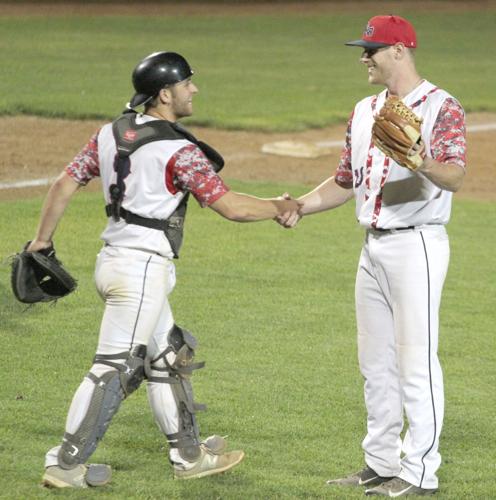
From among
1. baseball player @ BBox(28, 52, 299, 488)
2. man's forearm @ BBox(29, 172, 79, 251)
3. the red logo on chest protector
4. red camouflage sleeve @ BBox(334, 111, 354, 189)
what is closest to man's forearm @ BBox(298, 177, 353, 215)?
red camouflage sleeve @ BBox(334, 111, 354, 189)

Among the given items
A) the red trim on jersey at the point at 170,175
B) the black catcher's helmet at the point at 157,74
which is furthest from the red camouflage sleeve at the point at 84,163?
the red trim on jersey at the point at 170,175

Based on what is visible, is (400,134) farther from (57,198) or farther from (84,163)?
(57,198)

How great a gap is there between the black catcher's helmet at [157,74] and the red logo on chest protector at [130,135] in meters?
0.15

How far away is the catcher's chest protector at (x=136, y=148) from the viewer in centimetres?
545

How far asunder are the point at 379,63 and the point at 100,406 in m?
1.91

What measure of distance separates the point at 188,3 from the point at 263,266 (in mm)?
26864

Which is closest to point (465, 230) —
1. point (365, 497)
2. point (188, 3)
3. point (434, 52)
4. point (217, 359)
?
point (217, 359)

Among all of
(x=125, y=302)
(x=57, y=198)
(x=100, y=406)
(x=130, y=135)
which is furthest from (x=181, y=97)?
(x=100, y=406)

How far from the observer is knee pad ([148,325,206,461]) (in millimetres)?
5758

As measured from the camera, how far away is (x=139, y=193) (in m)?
5.47

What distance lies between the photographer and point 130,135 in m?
5.46

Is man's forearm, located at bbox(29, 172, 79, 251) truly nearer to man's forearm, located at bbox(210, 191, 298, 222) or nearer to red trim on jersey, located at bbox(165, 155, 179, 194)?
red trim on jersey, located at bbox(165, 155, 179, 194)

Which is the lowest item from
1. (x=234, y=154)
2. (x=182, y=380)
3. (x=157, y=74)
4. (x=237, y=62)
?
(x=237, y=62)

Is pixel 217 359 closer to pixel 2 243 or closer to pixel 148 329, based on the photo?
pixel 148 329
